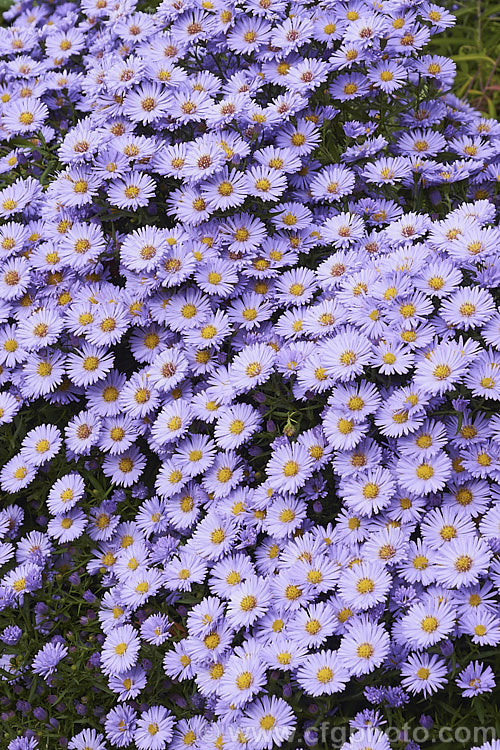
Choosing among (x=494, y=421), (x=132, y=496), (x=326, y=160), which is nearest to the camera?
(x=494, y=421)

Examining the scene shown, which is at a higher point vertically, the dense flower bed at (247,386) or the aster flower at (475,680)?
the dense flower bed at (247,386)

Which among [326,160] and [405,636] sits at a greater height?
[326,160]

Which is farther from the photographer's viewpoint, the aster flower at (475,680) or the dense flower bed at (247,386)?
the dense flower bed at (247,386)

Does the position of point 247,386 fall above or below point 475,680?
above

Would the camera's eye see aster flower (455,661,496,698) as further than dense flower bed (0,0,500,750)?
No

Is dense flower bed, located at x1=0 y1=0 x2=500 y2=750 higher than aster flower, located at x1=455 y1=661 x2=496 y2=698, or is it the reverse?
dense flower bed, located at x1=0 y1=0 x2=500 y2=750

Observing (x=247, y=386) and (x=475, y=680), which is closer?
(x=475, y=680)

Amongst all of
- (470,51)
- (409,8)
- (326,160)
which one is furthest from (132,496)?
(470,51)

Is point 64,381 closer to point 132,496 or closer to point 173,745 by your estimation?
point 132,496
